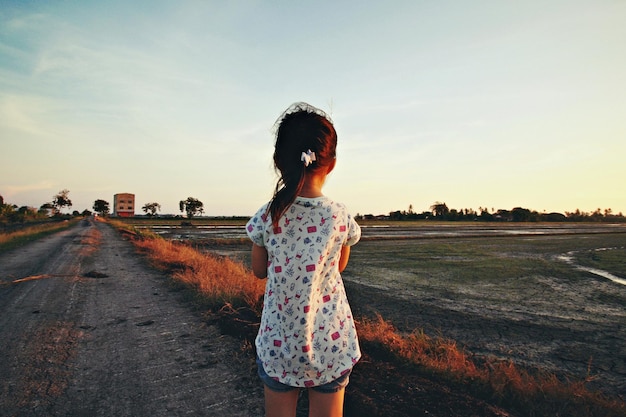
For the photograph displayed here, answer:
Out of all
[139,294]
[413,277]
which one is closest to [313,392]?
[139,294]

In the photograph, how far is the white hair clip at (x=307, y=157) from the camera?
1590 mm

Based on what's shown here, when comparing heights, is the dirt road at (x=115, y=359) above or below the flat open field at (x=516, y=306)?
above

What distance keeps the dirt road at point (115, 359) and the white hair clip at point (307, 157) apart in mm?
2103

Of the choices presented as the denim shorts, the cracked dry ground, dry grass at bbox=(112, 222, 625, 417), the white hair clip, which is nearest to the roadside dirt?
the cracked dry ground

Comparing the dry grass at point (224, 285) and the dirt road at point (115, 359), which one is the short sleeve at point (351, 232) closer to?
the dirt road at point (115, 359)

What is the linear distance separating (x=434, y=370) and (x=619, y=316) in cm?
609

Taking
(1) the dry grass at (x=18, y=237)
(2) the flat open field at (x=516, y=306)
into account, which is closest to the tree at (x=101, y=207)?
(1) the dry grass at (x=18, y=237)

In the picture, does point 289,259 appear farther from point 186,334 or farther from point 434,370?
point 186,334

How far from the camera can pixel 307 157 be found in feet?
5.23

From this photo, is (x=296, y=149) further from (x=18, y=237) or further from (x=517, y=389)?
(x=18, y=237)

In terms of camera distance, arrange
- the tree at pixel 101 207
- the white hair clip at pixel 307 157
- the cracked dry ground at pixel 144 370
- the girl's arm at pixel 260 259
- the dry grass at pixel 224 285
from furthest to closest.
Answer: the tree at pixel 101 207 < the dry grass at pixel 224 285 < the cracked dry ground at pixel 144 370 < the girl's arm at pixel 260 259 < the white hair clip at pixel 307 157

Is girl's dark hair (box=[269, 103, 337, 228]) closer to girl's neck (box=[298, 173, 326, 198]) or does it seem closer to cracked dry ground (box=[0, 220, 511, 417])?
girl's neck (box=[298, 173, 326, 198])

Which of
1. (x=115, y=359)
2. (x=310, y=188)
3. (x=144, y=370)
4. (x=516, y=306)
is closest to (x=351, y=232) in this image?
(x=310, y=188)

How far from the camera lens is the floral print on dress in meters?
1.62
